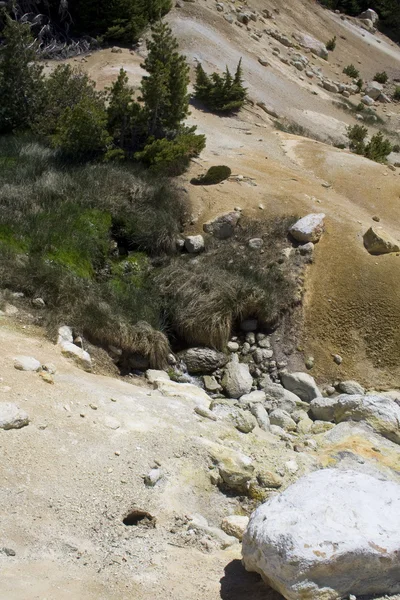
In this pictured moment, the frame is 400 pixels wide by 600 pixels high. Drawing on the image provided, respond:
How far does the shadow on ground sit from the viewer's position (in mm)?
5344

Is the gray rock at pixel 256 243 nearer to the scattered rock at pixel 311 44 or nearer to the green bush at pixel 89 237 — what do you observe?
the green bush at pixel 89 237

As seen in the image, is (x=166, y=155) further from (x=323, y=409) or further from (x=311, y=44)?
(x=311, y=44)

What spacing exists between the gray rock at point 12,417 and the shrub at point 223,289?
619 centimetres

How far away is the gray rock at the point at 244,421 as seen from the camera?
9500 mm

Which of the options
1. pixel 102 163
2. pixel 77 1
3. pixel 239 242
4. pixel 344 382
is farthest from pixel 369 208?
pixel 77 1

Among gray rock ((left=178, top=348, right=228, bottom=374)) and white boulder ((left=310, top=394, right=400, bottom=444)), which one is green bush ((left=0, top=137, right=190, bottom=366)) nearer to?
gray rock ((left=178, top=348, right=228, bottom=374))

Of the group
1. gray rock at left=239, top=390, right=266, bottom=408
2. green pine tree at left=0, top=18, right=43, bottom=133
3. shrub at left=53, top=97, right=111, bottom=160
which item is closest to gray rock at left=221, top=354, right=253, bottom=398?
gray rock at left=239, top=390, right=266, bottom=408

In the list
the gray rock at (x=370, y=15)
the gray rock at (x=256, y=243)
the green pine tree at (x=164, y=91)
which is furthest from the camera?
the gray rock at (x=370, y=15)

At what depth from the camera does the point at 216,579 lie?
566cm

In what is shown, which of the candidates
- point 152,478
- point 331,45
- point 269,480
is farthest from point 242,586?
point 331,45

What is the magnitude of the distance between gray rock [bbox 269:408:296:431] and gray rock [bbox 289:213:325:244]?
228 inches

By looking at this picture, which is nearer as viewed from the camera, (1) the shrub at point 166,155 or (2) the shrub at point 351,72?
(1) the shrub at point 166,155

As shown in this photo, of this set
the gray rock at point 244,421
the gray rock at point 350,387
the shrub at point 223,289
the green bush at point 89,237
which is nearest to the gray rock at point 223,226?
the shrub at point 223,289

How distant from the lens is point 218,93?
24906 mm
